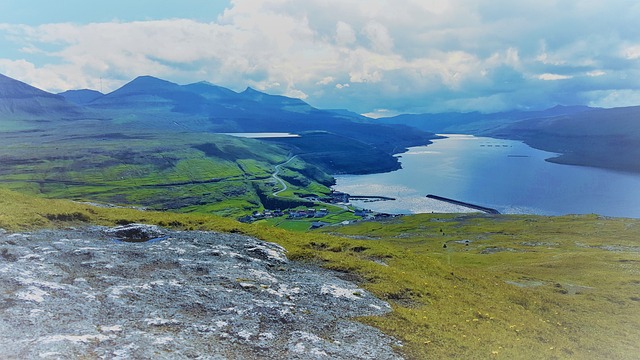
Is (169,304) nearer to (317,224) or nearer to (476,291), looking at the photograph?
(476,291)

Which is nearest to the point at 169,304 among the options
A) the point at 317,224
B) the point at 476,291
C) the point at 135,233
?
the point at 135,233

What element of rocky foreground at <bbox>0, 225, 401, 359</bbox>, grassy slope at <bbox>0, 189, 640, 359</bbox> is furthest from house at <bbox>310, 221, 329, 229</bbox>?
rocky foreground at <bbox>0, 225, 401, 359</bbox>

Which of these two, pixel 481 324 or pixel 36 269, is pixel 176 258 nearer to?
pixel 36 269

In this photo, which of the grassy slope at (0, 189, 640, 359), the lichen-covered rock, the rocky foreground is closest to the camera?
the rocky foreground

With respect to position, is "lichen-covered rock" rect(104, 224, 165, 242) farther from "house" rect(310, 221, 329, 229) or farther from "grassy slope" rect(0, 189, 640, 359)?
"house" rect(310, 221, 329, 229)

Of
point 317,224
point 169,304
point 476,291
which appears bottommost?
point 317,224

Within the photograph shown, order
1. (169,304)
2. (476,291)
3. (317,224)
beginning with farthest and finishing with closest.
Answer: (317,224), (476,291), (169,304)
